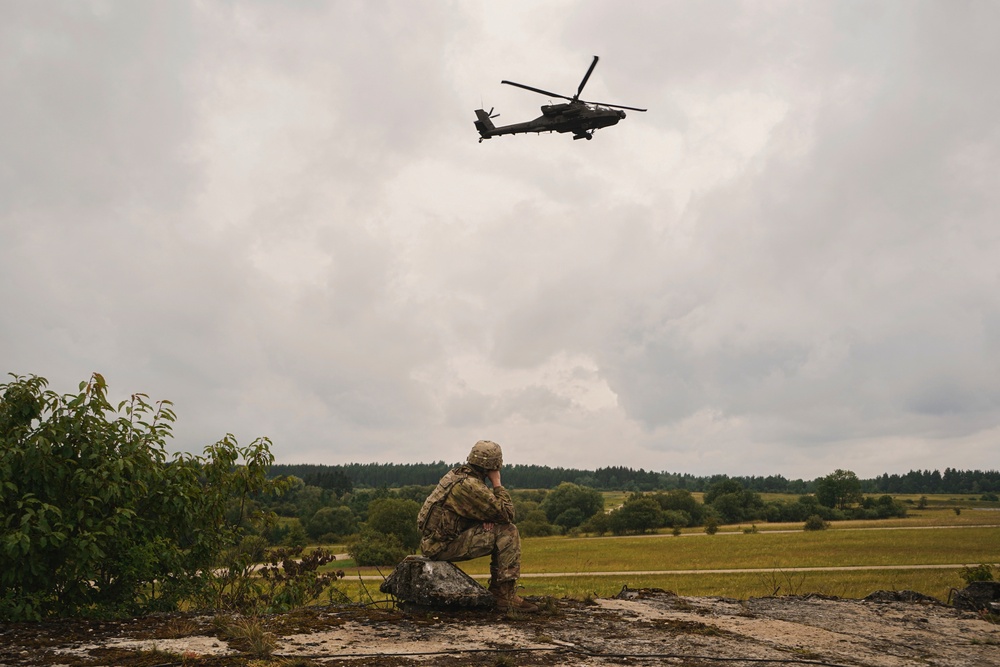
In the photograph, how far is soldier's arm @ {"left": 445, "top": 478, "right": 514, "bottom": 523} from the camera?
31.1 ft

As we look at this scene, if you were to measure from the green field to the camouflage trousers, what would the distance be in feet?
58.2

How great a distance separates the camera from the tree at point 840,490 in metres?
118

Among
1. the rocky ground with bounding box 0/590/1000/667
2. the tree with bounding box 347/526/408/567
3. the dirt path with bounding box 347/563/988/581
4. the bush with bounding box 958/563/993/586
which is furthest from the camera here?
the dirt path with bounding box 347/563/988/581

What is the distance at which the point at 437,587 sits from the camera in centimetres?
903

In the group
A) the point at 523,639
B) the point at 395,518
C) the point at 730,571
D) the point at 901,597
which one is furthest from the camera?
the point at 395,518

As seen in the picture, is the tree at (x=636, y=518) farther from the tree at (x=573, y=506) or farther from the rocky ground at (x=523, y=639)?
the rocky ground at (x=523, y=639)

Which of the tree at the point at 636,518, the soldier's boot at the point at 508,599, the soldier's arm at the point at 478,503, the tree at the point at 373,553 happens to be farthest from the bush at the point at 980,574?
the tree at the point at 636,518

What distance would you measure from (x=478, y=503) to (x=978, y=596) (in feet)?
27.5

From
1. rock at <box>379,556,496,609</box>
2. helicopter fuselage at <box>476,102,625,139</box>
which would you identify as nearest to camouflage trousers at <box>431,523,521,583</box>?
rock at <box>379,556,496,609</box>

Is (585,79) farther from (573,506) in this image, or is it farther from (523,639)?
(573,506)

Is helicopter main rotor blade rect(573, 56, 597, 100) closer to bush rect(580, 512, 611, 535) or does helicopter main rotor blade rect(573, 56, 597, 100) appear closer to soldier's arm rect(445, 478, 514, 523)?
soldier's arm rect(445, 478, 514, 523)

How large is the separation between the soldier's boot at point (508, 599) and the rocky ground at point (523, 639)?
154 mm

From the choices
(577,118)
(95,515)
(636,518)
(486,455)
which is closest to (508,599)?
(486,455)

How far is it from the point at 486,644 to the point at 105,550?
511 cm
